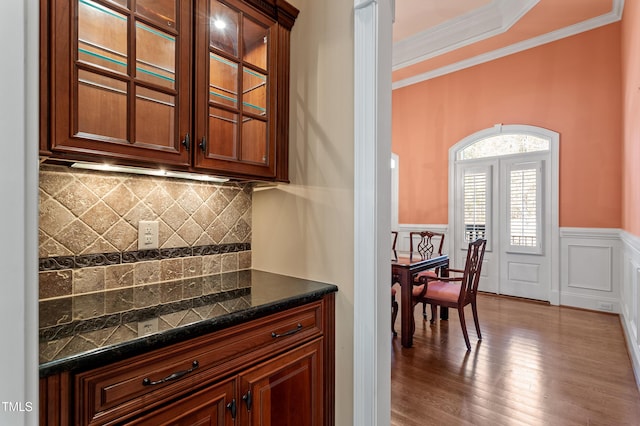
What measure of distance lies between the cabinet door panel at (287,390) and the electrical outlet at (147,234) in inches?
28.7

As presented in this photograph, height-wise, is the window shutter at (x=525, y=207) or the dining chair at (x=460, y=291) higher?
the window shutter at (x=525, y=207)

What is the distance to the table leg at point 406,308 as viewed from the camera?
2939 millimetres

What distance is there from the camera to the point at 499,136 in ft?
16.0

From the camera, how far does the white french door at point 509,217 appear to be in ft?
14.8

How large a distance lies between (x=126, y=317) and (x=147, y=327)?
0.43 feet

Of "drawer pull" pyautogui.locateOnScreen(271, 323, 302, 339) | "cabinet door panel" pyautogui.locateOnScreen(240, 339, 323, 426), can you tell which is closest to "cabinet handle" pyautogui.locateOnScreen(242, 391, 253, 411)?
"cabinet door panel" pyautogui.locateOnScreen(240, 339, 323, 426)

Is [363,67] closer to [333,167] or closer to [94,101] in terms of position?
[333,167]

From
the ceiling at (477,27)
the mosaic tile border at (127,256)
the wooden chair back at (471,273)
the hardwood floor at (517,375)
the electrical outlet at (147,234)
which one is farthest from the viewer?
the ceiling at (477,27)

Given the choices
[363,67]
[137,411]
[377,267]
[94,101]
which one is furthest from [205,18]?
[137,411]

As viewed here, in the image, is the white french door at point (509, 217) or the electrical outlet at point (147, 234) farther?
the white french door at point (509, 217)

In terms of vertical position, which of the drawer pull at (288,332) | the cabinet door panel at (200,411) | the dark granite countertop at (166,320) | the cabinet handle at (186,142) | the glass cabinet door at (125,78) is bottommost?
the cabinet door panel at (200,411)

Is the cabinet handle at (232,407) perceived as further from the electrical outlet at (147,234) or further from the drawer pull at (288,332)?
the electrical outlet at (147,234)
